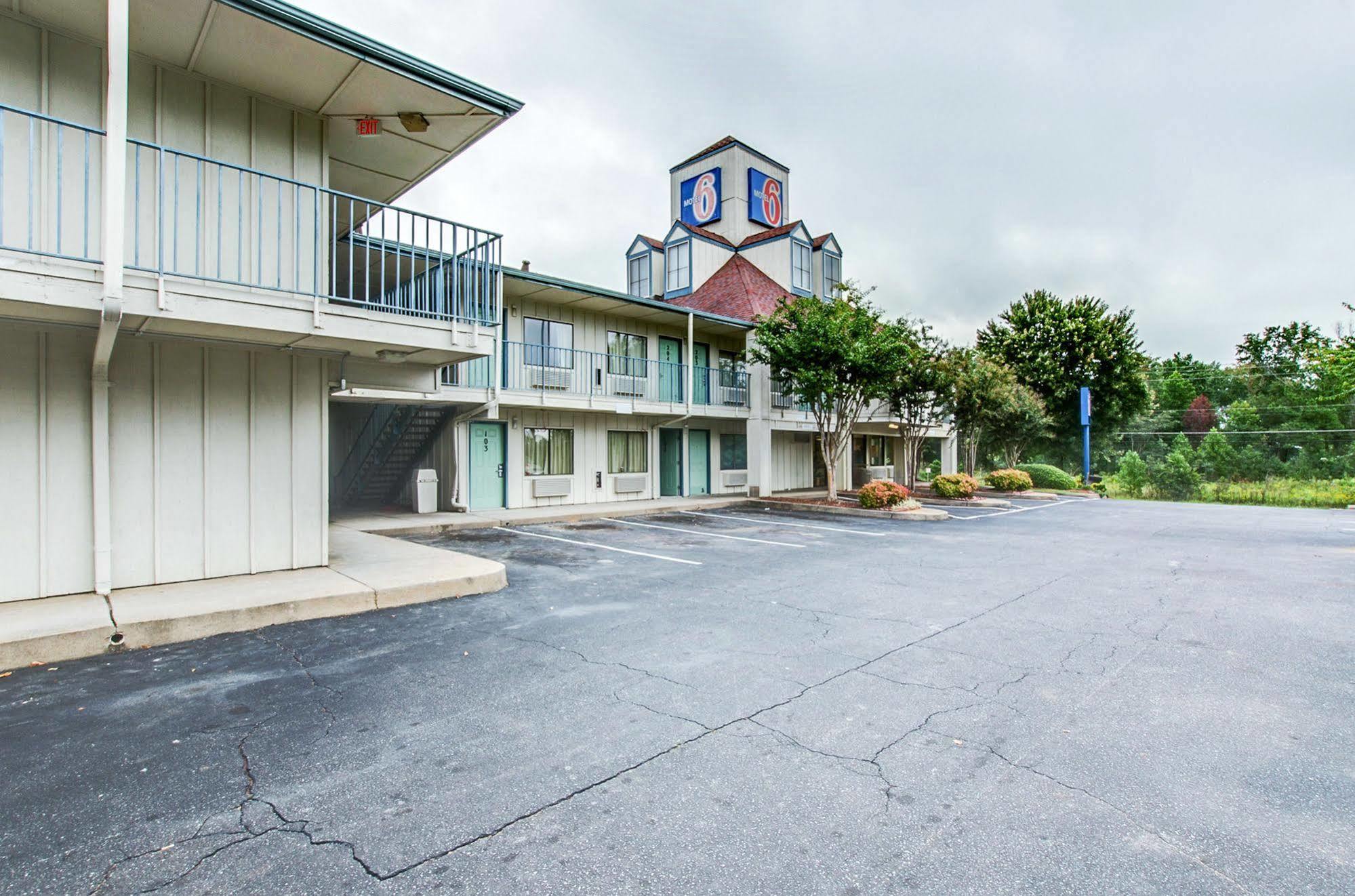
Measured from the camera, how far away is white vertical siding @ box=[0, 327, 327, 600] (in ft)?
18.0

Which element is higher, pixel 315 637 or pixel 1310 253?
pixel 1310 253

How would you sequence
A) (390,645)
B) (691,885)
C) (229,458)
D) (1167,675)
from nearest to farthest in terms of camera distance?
1. (691,885)
2. (1167,675)
3. (390,645)
4. (229,458)

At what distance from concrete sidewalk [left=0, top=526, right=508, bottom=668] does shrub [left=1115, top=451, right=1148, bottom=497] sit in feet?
83.3

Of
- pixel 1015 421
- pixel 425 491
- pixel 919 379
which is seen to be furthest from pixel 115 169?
pixel 1015 421

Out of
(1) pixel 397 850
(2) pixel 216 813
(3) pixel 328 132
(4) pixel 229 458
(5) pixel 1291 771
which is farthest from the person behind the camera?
(3) pixel 328 132

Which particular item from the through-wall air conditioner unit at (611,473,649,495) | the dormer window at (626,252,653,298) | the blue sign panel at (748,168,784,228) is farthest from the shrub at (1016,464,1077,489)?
the dormer window at (626,252,653,298)

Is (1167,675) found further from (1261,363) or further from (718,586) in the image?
(1261,363)

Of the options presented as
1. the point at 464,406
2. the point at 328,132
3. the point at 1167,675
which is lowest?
the point at 1167,675

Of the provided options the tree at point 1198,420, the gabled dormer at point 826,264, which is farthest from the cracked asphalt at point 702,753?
the tree at point 1198,420

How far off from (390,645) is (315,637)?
0.74m

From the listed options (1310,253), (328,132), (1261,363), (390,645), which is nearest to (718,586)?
(390,645)

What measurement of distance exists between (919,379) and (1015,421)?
27.7ft

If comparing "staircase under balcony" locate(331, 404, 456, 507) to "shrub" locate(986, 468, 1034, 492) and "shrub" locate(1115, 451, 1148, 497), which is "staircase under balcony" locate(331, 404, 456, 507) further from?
"shrub" locate(1115, 451, 1148, 497)

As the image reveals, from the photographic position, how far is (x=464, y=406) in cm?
1441
